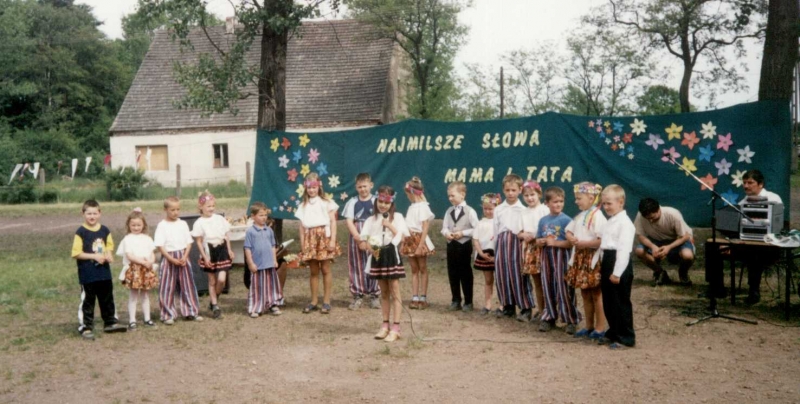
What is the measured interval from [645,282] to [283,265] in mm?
4709

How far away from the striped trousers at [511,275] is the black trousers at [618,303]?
132 cm

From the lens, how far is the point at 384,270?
690 centimetres

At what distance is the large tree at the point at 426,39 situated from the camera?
29.4 m

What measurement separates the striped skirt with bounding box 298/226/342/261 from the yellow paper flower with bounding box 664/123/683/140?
471 centimetres

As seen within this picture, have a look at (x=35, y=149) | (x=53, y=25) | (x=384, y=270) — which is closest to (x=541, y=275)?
(x=384, y=270)

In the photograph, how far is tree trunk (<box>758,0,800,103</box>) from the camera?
1045 centimetres

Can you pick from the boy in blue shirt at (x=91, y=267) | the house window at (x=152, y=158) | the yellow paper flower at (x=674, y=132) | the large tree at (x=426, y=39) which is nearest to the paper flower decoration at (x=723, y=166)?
the yellow paper flower at (x=674, y=132)

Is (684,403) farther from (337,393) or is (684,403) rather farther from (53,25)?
(53,25)

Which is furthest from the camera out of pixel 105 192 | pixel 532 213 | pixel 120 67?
pixel 120 67

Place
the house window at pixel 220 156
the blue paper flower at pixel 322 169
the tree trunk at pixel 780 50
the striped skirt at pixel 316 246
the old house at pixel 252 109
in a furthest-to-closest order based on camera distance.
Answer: the house window at pixel 220 156
the old house at pixel 252 109
the blue paper flower at pixel 322 169
the tree trunk at pixel 780 50
the striped skirt at pixel 316 246

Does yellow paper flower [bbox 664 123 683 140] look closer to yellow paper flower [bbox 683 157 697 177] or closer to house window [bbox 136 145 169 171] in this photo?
yellow paper flower [bbox 683 157 697 177]

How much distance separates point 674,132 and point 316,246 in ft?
16.4

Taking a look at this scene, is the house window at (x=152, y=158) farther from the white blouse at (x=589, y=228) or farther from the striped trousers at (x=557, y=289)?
the white blouse at (x=589, y=228)

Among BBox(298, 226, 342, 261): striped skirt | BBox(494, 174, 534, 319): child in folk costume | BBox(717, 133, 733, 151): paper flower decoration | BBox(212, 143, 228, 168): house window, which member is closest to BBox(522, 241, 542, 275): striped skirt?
BBox(494, 174, 534, 319): child in folk costume
